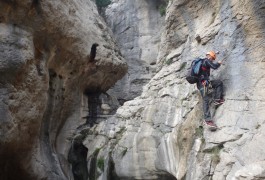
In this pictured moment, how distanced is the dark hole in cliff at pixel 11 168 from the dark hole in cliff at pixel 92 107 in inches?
195

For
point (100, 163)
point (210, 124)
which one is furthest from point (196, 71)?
point (100, 163)

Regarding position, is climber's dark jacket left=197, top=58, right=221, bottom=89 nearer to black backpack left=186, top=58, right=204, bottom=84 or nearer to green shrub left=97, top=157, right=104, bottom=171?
black backpack left=186, top=58, right=204, bottom=84

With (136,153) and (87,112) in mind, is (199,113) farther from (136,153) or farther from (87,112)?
(87,112)

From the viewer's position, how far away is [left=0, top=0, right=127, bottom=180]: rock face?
33.8 feet

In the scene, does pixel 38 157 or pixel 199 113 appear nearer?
pixel 199 113

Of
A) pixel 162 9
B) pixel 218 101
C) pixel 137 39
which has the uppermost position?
pixel 162 9

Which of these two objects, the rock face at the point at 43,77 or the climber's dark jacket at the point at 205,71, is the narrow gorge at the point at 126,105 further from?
the climber's dark jacket at the point at 205,71

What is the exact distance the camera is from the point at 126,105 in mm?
13719

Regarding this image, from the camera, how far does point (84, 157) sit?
15.0 meters

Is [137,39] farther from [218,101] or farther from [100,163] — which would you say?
[218,101]

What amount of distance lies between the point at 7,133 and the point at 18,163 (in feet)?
5.33

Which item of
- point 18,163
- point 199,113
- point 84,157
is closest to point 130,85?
point 84,157

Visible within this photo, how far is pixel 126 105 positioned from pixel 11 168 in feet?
16.1

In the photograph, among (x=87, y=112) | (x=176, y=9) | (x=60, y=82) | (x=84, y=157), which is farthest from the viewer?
(x=87, y=112)
